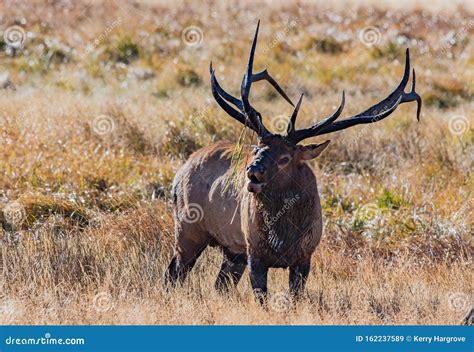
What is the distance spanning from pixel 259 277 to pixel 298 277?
1.12 ft

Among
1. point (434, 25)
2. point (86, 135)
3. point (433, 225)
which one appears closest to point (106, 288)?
point (433, 225)

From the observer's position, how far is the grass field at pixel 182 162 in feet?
30.9

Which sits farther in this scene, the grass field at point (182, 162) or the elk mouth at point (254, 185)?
the grass field at point (182, 162)

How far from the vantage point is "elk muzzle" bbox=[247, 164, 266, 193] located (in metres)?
8.37

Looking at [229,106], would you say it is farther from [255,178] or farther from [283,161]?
[255,178]

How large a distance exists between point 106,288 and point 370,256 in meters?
3.06

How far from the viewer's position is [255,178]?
8461 mm

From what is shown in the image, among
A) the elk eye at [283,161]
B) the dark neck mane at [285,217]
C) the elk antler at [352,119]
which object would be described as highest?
the elk antler at [352,119]

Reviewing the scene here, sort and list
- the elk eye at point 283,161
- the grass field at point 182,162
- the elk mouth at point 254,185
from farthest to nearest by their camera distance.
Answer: the grass field at point 182,162, the elk eye at point 283,161, the elk mouth at point 254,185

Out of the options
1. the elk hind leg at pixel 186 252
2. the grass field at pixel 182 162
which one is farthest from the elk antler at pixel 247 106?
the grass field at pixel 182 162

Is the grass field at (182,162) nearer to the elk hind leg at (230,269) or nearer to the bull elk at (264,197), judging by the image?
the elk hind leg at (230,269)

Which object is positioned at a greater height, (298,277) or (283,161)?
(283,161)

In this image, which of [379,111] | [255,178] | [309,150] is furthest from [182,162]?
[255,178]

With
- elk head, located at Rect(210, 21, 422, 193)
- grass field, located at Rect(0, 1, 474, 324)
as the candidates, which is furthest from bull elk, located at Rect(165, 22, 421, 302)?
grass field, located at Rect(0, 1, 474, 324)
